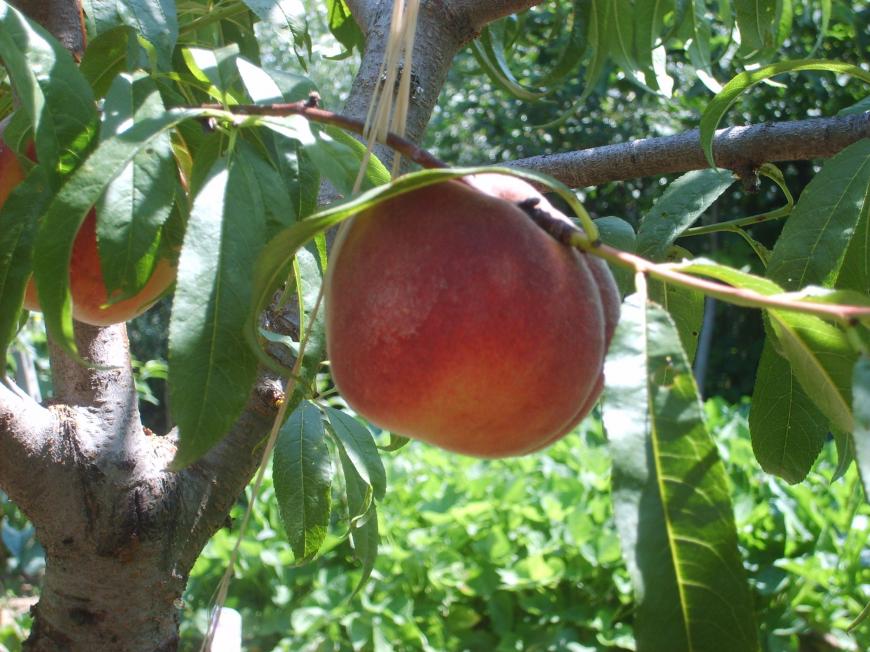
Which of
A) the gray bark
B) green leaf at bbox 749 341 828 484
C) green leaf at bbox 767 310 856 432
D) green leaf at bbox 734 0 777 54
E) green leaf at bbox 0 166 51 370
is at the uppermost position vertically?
green leaf at bbox 734 0 777 54

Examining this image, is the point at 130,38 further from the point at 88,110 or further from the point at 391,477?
the point at 391,477

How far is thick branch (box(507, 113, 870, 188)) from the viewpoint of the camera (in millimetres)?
801

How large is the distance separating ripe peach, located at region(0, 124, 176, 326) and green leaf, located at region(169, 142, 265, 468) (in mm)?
137

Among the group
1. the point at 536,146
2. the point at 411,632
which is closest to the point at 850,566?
the point at 411,632

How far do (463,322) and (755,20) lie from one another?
729mm

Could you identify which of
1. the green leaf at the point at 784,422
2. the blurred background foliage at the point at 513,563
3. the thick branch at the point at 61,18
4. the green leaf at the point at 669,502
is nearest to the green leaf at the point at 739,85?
the green leaf at the point at 784,422

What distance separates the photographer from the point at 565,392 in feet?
1.58

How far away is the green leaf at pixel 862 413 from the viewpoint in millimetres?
400

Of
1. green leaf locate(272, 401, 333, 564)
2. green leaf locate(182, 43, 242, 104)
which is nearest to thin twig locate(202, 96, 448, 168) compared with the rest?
green leaf locate(182, 43, 242, 104)

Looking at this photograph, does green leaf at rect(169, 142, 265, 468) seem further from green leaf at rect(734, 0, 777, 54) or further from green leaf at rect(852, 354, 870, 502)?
green leaf at rect(734, 0, 777, 54)

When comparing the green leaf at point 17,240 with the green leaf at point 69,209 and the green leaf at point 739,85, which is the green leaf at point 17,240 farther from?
the green leaf at point 739,85

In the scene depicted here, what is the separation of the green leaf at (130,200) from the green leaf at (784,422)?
474 millimetres

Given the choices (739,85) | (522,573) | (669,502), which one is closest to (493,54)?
(739,85)

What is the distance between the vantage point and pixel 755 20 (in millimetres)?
1005
